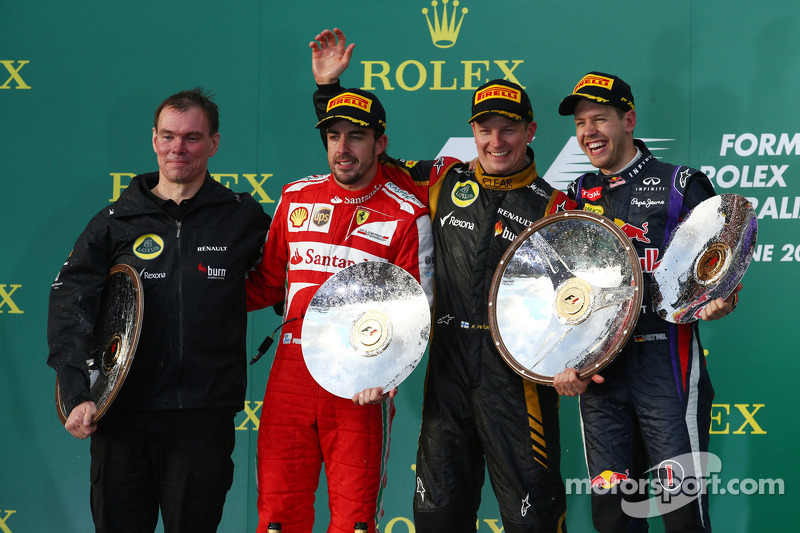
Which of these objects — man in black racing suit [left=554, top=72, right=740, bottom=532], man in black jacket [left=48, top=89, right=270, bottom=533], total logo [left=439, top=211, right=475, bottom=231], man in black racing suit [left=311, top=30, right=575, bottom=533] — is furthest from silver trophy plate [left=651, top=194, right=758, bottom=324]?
man in black jacket [left=48, top=89, right=270, bottom=533]

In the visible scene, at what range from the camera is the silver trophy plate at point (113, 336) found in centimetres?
221

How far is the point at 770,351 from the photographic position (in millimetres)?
3309

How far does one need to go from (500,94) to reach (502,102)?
0.04 metres

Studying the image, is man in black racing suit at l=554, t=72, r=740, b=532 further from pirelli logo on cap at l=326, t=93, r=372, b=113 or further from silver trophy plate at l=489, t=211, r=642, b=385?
pirelli logo on cap at l=326, t=93, r=372, b=113

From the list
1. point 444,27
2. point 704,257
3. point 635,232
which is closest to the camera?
point 704,257

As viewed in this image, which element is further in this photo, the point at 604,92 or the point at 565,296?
the point at 604,92

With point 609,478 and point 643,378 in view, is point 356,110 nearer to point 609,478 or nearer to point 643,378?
point 643,378

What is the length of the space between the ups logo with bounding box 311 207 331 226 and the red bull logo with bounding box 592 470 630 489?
1201 mm

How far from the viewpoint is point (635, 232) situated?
2416mm

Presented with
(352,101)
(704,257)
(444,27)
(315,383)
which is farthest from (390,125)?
(704,257)

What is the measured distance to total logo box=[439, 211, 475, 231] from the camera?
249cm

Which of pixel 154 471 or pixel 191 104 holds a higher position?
pixel 191 104

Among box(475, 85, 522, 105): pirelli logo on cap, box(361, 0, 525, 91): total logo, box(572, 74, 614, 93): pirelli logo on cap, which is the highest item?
box(361, 0, 525, 91): total logo

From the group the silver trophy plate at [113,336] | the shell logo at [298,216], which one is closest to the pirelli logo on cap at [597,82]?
the shell logo at [298,216]
